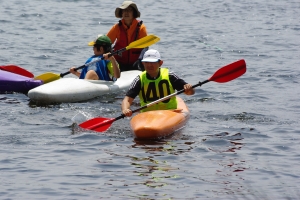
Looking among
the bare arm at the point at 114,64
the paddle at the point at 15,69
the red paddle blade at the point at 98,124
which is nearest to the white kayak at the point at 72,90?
the bare arm at the point at 114,64

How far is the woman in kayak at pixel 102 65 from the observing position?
30.2 ft

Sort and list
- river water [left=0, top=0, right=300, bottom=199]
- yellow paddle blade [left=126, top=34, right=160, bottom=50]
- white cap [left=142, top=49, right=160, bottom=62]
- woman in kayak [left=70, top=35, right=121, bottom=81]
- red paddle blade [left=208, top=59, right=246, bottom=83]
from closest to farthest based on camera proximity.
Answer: river water [left=0, top=0, right=300, bottom=199] < white cap [left=142, top=49, right=160, bottom=62] < red paddle blade [left=208, top=59, right=246, bottom=83] < woman in kayak [left=70, top=35, right=121, bottom=81] < yellow paddle blade [left=126, top=34, right=160, bottom=50]

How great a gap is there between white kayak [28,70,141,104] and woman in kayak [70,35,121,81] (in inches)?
4.6

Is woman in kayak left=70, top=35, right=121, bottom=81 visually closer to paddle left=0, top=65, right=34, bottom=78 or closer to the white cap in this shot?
paddle left=0, top=65, right=34, bottom=78

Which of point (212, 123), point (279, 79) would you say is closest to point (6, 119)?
point (212, 123)

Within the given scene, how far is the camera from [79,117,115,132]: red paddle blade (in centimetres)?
751

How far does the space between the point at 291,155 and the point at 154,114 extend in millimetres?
1452

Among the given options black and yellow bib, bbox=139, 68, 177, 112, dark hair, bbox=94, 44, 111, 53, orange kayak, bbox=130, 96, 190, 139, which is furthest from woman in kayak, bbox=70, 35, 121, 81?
orange kayak, bbox=130, 96, 190, 139

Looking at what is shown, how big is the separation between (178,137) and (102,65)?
2477 mm

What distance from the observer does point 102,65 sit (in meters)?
9.62

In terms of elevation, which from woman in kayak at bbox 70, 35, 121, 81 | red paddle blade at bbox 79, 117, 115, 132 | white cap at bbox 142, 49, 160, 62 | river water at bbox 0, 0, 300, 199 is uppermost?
white cap at bbox 142, 49, 160, 62

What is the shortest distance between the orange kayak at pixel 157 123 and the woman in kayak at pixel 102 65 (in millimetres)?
1781

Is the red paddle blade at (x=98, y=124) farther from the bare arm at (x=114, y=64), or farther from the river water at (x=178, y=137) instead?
the bare arm at (x=114, y=64)

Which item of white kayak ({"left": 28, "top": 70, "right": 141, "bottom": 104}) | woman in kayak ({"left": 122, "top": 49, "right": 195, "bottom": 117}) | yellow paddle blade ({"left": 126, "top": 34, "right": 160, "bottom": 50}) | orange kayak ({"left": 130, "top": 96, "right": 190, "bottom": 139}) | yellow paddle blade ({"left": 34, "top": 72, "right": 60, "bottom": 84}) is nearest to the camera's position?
orange kayak ({"left": 130, "top": 96, "right": 190, "bottom": 139})
